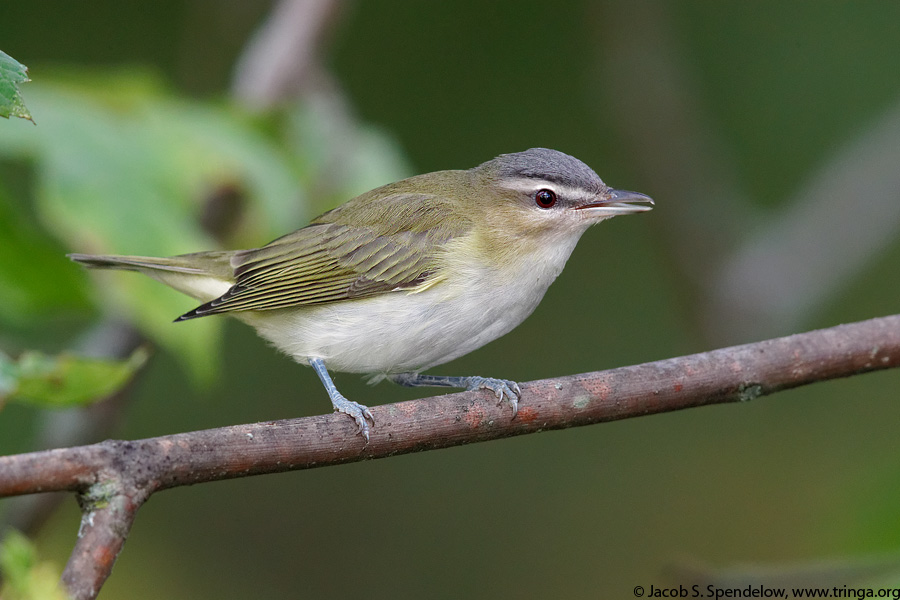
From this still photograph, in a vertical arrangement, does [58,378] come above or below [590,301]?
above

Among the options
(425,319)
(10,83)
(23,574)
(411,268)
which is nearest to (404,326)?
(425,319)

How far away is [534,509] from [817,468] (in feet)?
7.72

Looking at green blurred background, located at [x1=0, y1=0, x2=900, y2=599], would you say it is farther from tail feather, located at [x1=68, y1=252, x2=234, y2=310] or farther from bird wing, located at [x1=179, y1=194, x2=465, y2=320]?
bird wing, located at [x1=179, y1=194, x2=465, y2=320]

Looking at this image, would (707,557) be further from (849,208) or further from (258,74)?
(258,74)

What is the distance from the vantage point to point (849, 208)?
6.75m

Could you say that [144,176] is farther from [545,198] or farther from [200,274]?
[545,198]

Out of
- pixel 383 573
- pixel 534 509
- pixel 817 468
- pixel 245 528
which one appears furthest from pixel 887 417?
pixel 245 528

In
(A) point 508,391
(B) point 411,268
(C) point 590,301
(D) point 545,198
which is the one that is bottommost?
(C) point 590,301

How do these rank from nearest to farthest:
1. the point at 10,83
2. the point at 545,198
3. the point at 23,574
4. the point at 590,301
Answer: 1. the point at 23,574
2. the point at 10,83
3. the point at 545,198
4. the point at 590,301

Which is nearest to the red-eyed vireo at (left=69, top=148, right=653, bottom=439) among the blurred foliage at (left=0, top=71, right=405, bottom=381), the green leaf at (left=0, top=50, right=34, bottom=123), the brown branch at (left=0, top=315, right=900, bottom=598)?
the blurred foliage at (left=0, top=71, right=405, bottom=381)

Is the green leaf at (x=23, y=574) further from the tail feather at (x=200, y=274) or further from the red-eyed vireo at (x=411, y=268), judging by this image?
the tail feather at (x=200, y=274)

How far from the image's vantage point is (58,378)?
2490 mm

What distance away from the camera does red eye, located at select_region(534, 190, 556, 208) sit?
435 centimetres

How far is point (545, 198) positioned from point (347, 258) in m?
1.00
